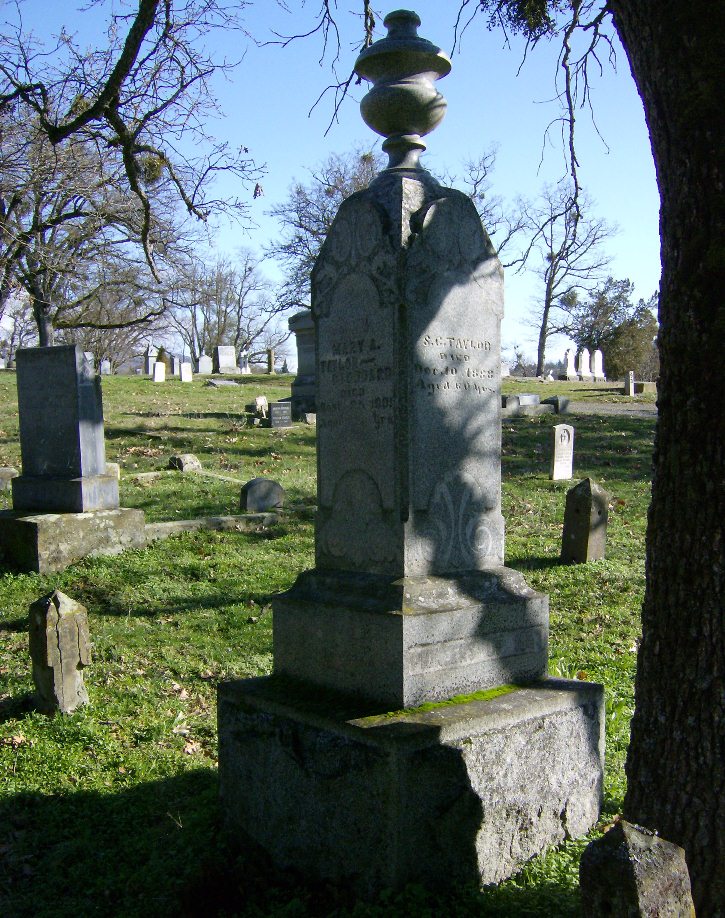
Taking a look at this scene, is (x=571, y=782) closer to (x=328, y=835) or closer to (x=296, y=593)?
(x=328, y=835)

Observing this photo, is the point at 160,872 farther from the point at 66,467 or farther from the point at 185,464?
the point at 185,464

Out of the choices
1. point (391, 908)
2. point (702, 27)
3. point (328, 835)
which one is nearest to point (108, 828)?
point (328, 835)

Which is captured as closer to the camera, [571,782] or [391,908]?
[391,908]

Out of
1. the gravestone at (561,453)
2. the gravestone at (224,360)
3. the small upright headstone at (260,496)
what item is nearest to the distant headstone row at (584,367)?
the gravestone at (224,360)

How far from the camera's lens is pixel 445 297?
3.99 m

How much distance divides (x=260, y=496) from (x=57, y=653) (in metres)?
5.95

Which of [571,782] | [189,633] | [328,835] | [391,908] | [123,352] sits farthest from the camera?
[123,352]

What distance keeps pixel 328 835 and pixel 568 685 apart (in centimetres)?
130

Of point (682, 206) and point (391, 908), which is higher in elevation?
point (682, 206)

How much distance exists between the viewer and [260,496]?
11.6 meters

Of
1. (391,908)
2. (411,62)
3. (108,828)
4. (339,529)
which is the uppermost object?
(411,62)

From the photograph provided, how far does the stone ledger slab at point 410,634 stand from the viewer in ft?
12.3

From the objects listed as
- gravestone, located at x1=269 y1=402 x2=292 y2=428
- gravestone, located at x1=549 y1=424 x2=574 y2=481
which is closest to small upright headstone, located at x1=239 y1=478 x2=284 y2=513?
gravestone, located at x1=549 y1=424 x2=574 y2=481

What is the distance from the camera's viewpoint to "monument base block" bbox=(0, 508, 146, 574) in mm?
8984
